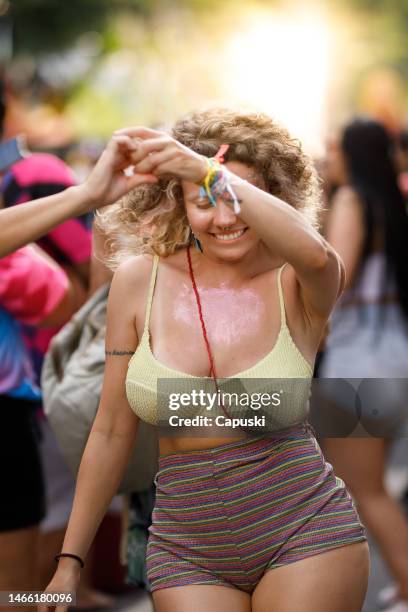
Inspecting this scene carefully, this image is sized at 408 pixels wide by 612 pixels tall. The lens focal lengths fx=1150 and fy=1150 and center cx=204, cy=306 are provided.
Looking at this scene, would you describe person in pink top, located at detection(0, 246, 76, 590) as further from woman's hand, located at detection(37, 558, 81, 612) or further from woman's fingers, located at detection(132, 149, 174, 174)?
woman's fingers, located at detection(132, 149, 174, 174)

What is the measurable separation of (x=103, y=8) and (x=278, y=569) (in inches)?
940

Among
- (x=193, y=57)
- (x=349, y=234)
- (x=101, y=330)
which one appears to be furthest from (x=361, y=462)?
(x=193, y=57)

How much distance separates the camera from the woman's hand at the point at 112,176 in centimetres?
251

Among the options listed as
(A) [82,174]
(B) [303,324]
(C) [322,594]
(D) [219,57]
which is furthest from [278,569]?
(D) [219,57]

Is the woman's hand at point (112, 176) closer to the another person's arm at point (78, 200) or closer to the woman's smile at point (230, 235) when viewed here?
the another person's arm at point (78, 200)

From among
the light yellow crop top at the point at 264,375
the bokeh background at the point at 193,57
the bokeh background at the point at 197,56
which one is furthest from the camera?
the bokeh background at the point at 197,56

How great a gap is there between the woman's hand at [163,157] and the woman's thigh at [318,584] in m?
0.92

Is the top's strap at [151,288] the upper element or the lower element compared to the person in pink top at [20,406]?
upper

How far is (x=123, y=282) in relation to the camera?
2.94m

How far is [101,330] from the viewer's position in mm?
3604

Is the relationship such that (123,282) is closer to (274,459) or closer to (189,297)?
(189,297)

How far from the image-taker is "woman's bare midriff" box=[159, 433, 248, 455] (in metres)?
2.74

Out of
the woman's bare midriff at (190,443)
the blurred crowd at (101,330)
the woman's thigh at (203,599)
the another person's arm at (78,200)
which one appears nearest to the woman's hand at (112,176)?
the another person's arm at (78,200)

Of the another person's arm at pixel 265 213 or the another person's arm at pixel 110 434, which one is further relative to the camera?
the another person's arm at pixel 110 434
